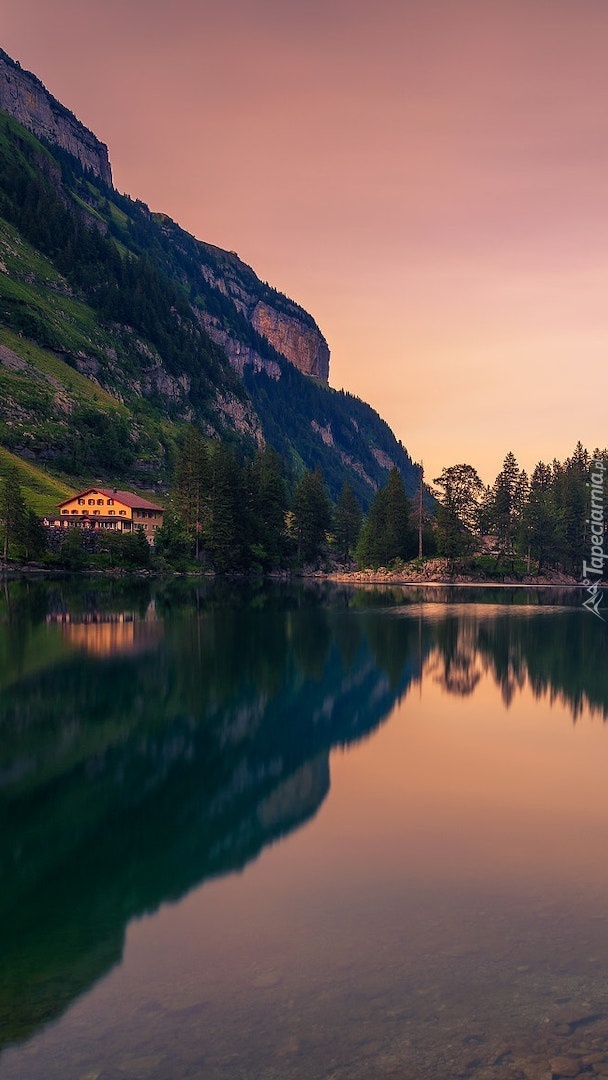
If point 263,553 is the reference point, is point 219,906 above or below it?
below

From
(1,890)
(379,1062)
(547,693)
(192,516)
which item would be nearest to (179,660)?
(547,693)

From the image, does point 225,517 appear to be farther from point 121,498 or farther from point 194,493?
point 121,498

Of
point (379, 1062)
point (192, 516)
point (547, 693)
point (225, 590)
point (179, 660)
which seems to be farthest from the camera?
point (192, 516)

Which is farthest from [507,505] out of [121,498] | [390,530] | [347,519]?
[121,498]

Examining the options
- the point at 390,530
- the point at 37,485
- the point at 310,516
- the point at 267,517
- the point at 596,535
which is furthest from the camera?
the point at 37,485

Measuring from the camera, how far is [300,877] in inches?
707

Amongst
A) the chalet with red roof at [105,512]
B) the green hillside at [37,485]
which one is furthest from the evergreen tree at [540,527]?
the green hillside at [37,485]

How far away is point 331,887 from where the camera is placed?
57.0 feet

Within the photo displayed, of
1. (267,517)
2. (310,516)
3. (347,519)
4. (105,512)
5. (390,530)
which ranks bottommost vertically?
(390,530)

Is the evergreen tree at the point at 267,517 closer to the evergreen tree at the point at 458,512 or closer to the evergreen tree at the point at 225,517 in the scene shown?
the evergreen tree at the point at 225,517

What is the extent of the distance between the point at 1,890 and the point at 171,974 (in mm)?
5958

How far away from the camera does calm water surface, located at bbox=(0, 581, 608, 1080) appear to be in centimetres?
1155

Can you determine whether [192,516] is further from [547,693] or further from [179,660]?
[547,693]

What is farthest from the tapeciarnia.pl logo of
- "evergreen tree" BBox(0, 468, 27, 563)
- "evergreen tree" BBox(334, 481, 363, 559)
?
"evergreen tree" BBox(0, 468, 27, 563)
